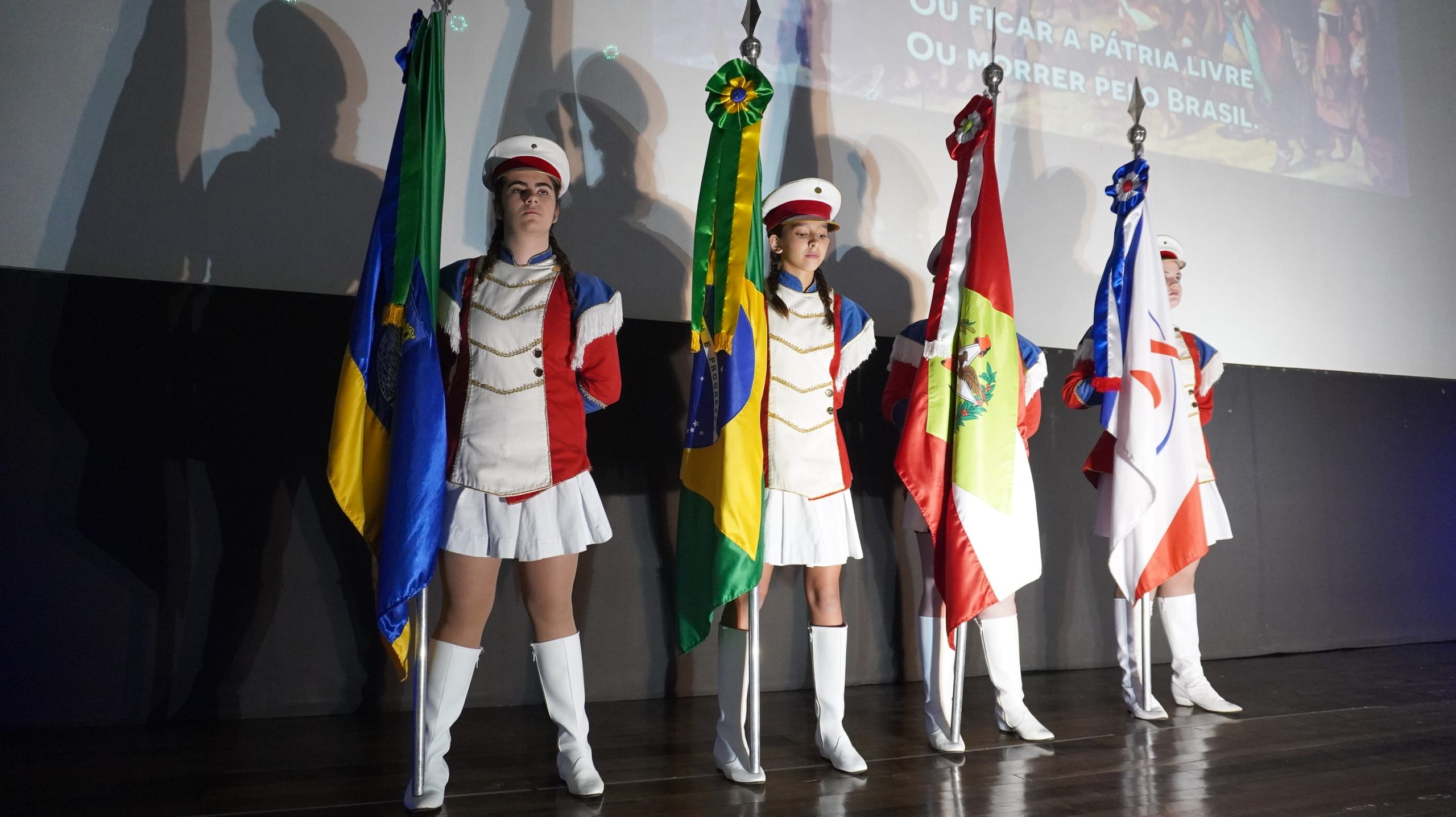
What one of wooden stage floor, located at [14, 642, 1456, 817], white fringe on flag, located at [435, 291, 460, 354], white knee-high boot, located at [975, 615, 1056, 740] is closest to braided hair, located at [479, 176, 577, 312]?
white fringe on flag, located at [435, 291, 460, 354]

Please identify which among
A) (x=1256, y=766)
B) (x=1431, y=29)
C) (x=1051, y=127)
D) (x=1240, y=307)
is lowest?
(x=1256, y=766)

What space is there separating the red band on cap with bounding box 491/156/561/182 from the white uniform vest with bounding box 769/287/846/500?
0.69 m

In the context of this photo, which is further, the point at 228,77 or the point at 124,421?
the point at 228,77

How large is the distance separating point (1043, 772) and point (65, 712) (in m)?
2.73

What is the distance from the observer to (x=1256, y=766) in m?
2.51

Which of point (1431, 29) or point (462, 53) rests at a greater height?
point (1431, 29)

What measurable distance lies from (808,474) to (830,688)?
56 cm

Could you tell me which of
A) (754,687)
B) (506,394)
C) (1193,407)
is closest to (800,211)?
(506,394)

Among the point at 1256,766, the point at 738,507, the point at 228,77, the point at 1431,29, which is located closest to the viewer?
the point at 738,507

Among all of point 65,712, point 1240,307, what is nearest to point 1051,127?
point 1240,307

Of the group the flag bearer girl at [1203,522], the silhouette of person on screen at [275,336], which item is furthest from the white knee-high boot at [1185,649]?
the silhouette of person on screen at [275,336]

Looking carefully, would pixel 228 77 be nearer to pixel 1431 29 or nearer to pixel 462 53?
pixel 462 53

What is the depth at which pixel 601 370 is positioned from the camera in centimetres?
239

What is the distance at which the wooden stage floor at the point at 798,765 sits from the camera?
2152 mm
